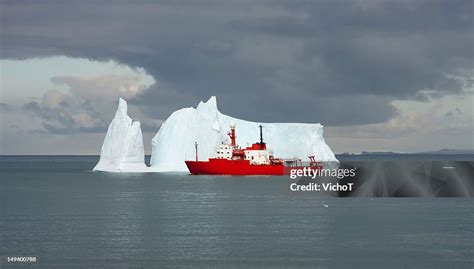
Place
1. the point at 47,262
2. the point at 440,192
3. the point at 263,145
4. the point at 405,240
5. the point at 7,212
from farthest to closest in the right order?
1. the point at 263,145
2. the point at 440,192
3. the point at 7,212
4. the point at 405,240
5. the point at 47,262

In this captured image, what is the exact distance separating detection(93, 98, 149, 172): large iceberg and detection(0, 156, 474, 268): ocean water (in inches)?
1235

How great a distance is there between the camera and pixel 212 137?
85375 millimetres

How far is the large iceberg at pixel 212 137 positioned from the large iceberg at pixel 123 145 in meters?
3.42

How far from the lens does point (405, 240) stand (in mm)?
27625

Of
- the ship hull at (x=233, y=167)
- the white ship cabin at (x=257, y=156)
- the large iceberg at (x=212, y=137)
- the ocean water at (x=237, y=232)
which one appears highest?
the large iceberg at (x=212, y=137)

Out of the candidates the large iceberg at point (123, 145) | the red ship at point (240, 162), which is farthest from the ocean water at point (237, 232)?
the large iceberg at point (123, 145)

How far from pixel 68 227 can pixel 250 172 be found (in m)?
49.7

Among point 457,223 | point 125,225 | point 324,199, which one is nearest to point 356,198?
point 324,199

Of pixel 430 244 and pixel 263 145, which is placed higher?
pixel 263 145

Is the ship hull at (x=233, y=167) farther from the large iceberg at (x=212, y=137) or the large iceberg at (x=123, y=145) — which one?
the large iceberg at (x=123, y=145)

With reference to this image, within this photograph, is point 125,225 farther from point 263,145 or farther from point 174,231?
point 263,145

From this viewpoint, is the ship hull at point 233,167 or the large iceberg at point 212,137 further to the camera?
the large iceberg at point 212,137

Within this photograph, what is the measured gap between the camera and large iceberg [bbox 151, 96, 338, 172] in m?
84.8

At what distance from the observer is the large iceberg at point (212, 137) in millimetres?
84812
